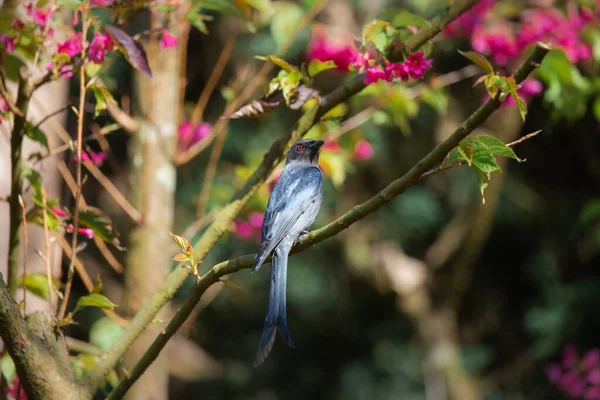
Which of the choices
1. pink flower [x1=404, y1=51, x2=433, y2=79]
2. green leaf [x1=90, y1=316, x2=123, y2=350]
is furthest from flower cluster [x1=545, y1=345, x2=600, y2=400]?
pink flower [x1=404, y1=51, x2=433, y2=79]

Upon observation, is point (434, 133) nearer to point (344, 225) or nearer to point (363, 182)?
point (363, 182)

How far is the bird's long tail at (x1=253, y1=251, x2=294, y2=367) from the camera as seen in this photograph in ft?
5.91

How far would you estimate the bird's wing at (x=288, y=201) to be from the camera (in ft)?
7.89

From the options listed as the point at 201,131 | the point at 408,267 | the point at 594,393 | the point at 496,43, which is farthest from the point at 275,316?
the point at 408,267

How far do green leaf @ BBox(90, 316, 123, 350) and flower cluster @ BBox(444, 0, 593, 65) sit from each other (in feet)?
7.72

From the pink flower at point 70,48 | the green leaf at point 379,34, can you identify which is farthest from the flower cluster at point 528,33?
the pink flower at point 70,48

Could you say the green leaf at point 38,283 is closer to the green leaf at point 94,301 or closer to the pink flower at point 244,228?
the green leaf at point 94,301

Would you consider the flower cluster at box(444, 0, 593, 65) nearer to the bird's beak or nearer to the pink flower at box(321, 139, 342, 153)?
the pink flower at box(321, 139, 342, 153)

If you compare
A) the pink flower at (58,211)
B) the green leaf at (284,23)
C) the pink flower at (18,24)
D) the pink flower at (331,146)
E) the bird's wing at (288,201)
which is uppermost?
the pink flower at (18,24)

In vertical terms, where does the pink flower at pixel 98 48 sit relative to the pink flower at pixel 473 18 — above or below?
above

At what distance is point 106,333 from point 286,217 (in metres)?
0.90

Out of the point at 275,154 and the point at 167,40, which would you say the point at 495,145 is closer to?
the point at 275,154

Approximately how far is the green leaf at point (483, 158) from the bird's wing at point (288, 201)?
2.53 ft

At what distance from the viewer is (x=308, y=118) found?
7.57ft
